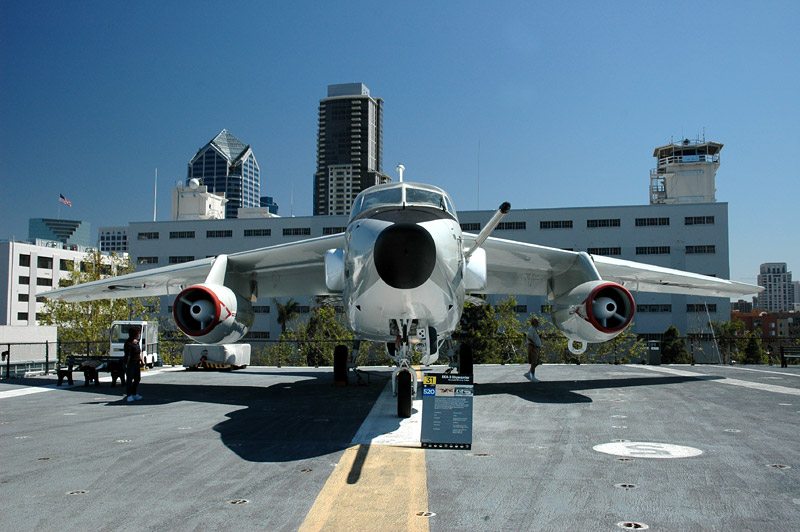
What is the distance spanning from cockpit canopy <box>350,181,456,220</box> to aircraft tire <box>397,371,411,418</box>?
3.04 metres

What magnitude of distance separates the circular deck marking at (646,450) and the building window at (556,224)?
5788 centimetres

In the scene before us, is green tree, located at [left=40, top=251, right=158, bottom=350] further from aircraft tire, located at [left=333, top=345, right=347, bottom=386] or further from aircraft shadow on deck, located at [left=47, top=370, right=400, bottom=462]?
aircraft tire, located at [left=333, top=345, right=347, bottom=386]

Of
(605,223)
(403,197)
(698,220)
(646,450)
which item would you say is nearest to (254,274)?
(403,197)

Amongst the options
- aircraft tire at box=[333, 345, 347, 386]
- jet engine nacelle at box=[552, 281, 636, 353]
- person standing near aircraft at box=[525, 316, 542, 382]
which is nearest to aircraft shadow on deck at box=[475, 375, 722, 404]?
person standing near aircraft at box=[525, 316, 542, 382]

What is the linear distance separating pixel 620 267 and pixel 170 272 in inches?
513

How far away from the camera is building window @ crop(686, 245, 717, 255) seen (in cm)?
6244

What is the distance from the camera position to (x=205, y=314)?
12.9m

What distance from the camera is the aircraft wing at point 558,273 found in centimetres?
1516

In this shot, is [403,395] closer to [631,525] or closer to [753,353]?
[631,525]

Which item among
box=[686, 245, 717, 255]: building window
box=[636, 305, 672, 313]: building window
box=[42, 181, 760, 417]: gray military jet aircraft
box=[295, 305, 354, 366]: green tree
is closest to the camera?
box=[42, 181, 760, 417]: gray military jet aircraft

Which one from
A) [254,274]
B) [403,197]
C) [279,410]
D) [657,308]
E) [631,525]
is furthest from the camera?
[657,308]

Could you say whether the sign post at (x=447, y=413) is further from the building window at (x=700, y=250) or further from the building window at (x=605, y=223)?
the building window at (x=700, y=250)

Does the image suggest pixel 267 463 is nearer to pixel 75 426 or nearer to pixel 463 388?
pixel 463 388

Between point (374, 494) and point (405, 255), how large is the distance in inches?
130
